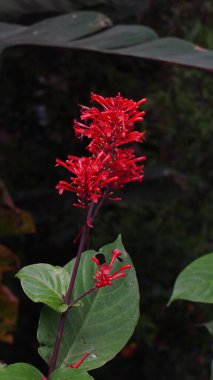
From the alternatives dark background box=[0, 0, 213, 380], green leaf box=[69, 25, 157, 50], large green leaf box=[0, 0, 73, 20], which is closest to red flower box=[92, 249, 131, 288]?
green leaf box=[69, 25, 157, 50]

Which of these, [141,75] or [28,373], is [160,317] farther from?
[28,373]

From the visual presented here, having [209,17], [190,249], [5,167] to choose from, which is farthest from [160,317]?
[209,17]

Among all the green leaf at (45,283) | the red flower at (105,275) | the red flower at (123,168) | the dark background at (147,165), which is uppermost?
the red flower at (123,168)

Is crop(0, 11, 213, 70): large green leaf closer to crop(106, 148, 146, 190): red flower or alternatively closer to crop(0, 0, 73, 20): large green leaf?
crop(0, 0, 73, 20): large green leaf

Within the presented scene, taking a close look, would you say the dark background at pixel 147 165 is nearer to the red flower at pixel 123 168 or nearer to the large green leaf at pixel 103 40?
the large green leaf at pixel 103 40

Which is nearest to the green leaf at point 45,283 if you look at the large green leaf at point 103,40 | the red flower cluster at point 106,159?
the red flower cluster at point 106,159
